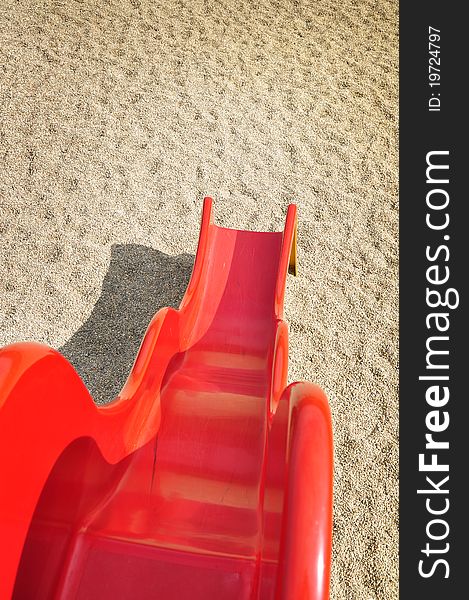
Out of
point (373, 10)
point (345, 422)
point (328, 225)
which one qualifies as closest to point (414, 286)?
point (328, 225)

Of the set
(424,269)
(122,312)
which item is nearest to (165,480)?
(122,312)

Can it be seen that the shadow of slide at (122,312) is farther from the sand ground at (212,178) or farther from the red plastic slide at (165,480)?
the red plastic slide at (165,480)

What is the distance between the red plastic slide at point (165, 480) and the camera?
882mm

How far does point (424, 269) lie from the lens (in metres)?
2.54

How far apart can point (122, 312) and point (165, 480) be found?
1067 millimetres

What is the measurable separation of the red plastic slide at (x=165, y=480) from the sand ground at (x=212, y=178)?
49 centimetres

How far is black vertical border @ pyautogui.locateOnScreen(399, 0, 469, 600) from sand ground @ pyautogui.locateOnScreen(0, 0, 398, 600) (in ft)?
0.22

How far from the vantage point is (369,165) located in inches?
119

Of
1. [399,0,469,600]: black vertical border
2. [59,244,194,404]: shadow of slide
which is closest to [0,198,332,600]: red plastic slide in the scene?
[59,244,194,404]: shadow of slide

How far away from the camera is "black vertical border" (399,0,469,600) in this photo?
175 cm

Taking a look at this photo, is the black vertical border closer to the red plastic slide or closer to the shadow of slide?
the red plastic slide

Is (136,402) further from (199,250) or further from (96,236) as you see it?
(96,236)

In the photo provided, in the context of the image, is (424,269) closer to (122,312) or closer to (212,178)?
(212,178)

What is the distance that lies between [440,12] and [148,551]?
3.79 meters
